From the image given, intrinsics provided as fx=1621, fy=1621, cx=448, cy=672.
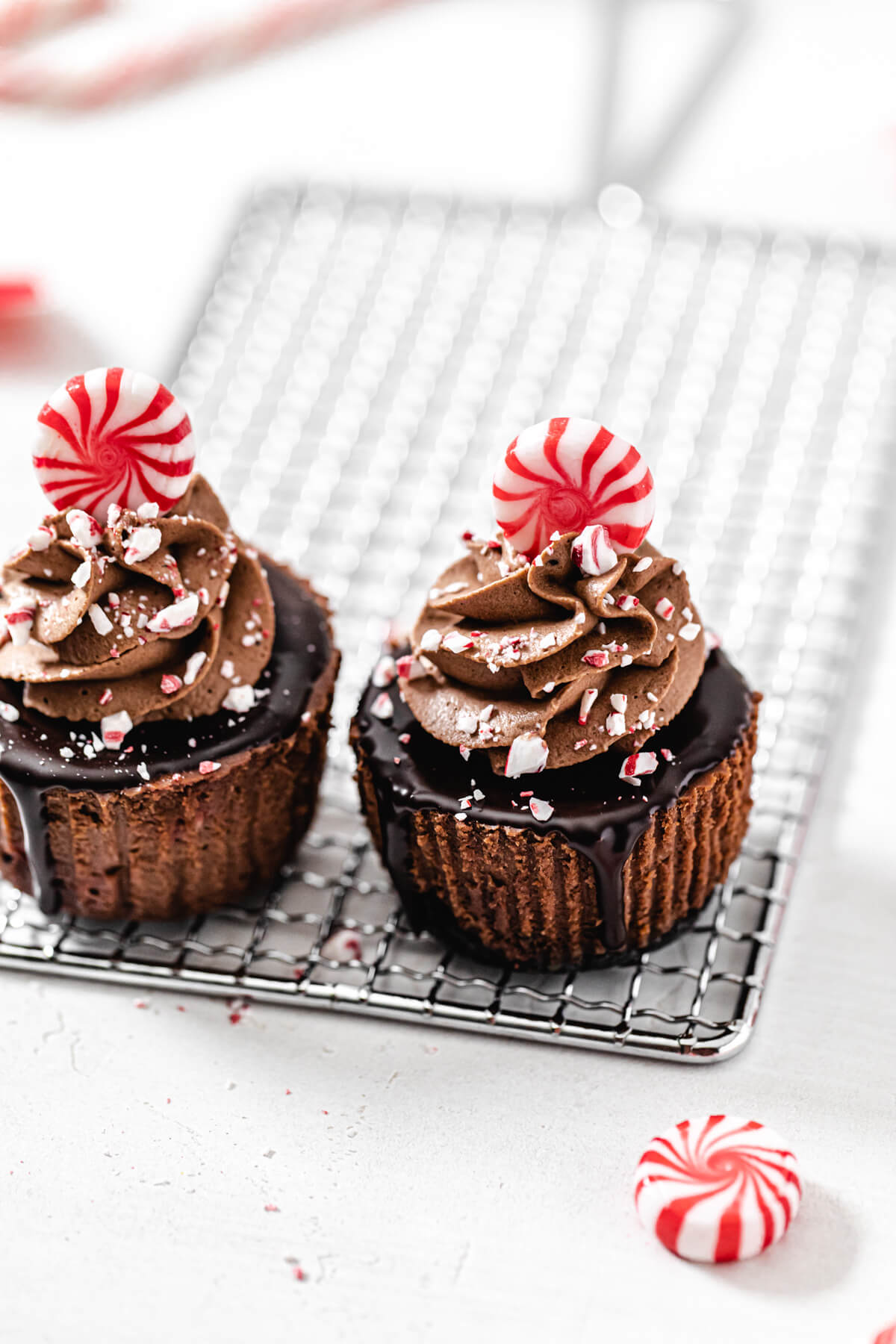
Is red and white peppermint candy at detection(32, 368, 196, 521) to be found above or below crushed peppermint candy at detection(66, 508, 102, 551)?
above

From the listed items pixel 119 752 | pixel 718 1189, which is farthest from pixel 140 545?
pixel 718 1189

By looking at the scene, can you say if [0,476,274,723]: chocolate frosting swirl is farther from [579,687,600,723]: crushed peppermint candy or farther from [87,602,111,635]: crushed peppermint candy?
[579,687,600,723]: crushed peppermint candy

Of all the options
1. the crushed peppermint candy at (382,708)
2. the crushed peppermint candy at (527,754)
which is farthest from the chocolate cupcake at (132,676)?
the crushed peppermint candy at (527,754)

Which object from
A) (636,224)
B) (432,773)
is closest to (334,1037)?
(432,773)

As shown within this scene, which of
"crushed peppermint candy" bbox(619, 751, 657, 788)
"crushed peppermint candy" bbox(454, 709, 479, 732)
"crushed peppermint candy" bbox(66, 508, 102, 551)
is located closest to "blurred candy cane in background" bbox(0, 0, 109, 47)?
"crushed peppermint candy" bbox(66, 508, 102, 551)

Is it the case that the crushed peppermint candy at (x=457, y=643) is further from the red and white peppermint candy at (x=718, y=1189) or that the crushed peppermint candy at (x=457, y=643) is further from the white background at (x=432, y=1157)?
the red and white peppermint candy at (x=718, y=1189)

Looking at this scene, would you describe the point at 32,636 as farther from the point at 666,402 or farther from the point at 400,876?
the point at 666,402

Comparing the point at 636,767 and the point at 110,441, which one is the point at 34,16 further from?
the point at 636,767
